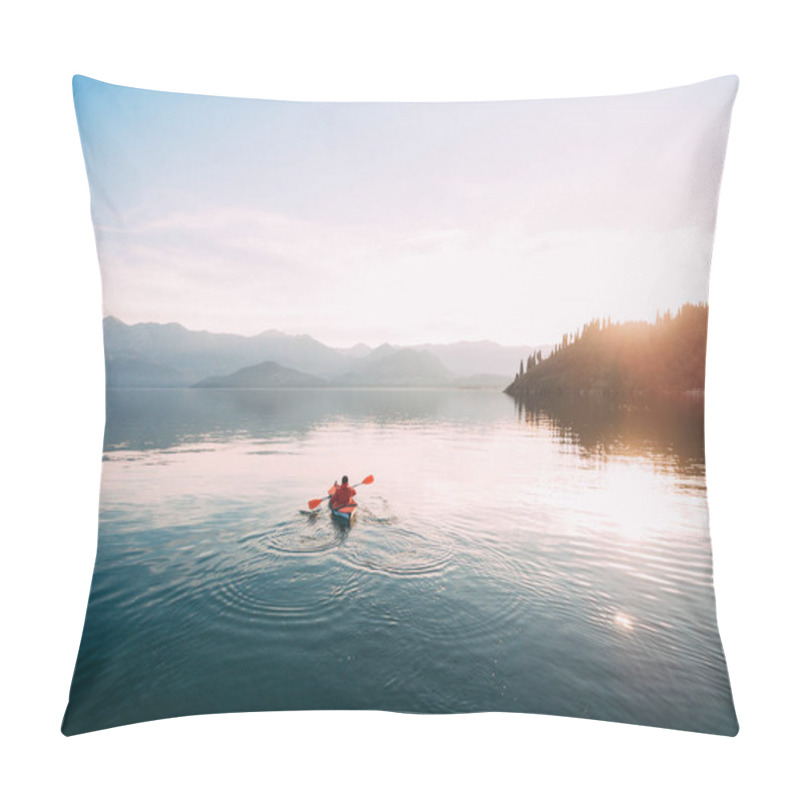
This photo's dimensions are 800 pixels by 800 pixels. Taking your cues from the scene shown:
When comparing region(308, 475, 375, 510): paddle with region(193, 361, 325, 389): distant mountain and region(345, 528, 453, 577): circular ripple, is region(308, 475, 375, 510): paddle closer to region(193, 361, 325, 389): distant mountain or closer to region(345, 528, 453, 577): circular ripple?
region(345, 528, 453, 577): circular ripple

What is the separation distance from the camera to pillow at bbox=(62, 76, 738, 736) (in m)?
2.19

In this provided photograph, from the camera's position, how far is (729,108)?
93.0 inches

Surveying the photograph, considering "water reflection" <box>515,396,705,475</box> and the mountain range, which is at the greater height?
the mountain range

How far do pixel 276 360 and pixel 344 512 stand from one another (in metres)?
0.82

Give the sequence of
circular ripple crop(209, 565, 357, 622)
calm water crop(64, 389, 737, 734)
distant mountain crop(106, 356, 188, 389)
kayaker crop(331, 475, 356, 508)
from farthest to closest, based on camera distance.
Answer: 1. kayaker crop(331, 475, 356, 508)
2. distant mountain crop(106, 356, 188, 389)
3. circular ripple crop(209, 565, 357, 622)
4. calm water crop(64, 389, 737, 734)

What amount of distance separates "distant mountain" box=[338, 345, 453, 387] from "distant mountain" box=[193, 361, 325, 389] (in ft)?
0.68

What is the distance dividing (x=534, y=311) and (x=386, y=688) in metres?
1.84

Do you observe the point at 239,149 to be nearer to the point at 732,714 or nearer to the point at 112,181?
the point at 112,181

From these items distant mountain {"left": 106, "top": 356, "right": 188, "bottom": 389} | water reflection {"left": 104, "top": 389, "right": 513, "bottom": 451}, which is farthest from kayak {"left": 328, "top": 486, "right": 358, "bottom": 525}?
distant mountain {"left": 106, "top": 356, "right": 188, "bottom": 389}

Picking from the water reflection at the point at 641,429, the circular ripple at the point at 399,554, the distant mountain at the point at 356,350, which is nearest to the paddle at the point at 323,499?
the circular ripple at the point at 399,554

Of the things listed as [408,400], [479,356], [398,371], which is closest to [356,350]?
[398,371]

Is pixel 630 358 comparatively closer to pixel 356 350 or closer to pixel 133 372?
pixel 356 350

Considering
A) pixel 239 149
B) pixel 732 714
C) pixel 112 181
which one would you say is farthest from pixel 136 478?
pixel 732 714

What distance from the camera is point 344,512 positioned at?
241 cm
